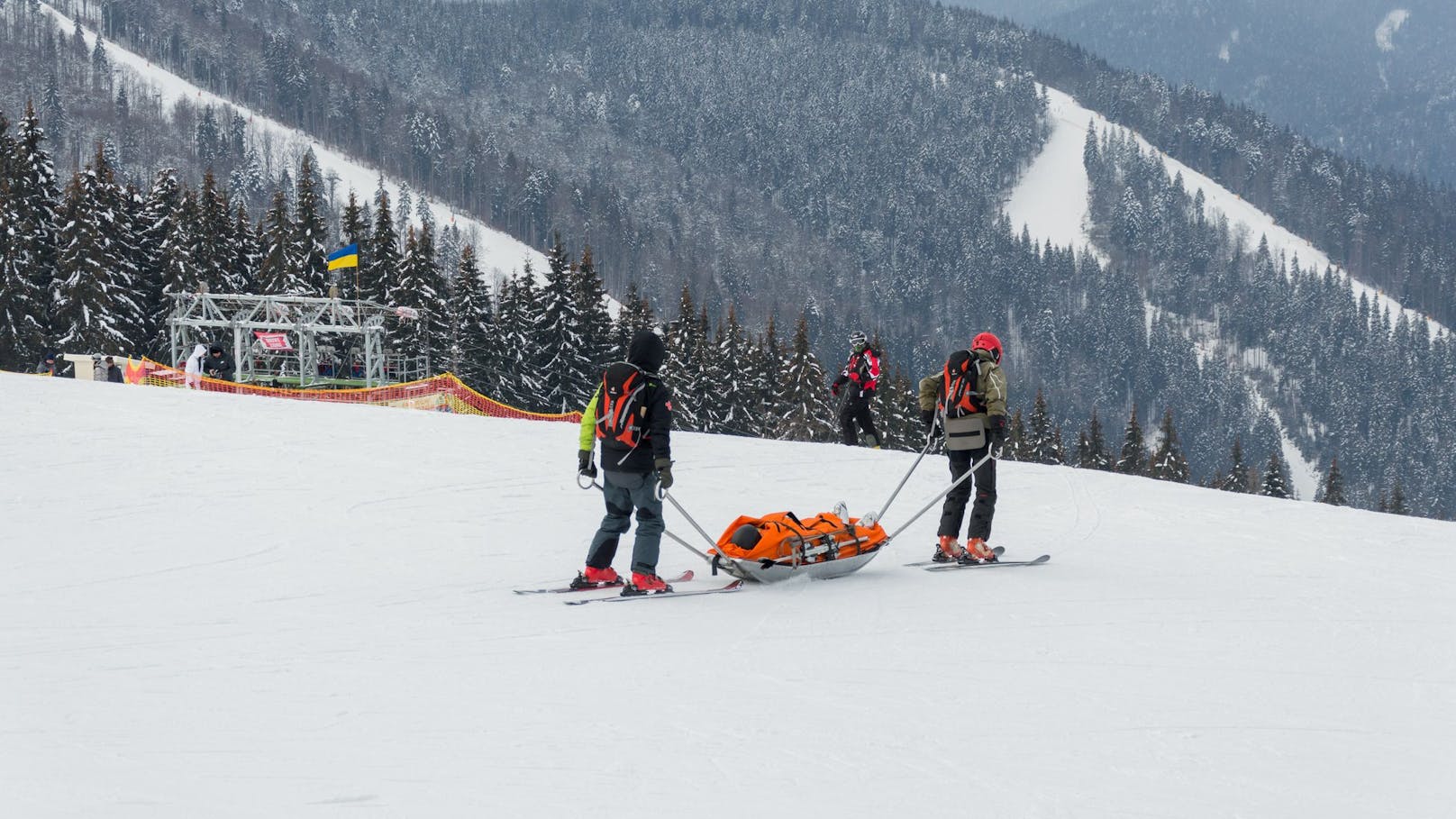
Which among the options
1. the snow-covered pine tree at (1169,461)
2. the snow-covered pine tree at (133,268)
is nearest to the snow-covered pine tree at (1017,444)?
the snow-covered pine tree at (1169,461)

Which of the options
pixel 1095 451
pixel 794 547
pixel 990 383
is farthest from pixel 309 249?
pixel 794 547

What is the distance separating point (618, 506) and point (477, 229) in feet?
590

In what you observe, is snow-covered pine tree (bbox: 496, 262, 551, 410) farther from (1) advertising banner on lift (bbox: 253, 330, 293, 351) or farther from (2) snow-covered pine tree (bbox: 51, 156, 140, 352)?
(2) snow-covered pine tree (bbox: 51, 156, 140, 352)

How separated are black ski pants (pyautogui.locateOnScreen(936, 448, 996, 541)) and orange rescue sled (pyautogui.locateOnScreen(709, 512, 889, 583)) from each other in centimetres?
83

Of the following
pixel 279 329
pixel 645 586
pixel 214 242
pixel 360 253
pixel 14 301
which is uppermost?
pixel 360 253

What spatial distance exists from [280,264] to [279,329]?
39.5 feet

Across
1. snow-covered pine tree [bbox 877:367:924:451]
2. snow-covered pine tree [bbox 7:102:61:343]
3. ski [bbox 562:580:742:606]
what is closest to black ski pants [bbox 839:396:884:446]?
ski [bbox 562:580:742:606]

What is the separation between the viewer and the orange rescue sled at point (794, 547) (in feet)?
27.7

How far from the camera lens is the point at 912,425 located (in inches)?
2104

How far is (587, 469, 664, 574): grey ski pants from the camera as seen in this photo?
8.12 m

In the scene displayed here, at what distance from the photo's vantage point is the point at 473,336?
178 feet

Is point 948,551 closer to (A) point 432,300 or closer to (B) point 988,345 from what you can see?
(B) point 988,345

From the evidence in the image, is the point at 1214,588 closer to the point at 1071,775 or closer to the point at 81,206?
the point at 1071,775

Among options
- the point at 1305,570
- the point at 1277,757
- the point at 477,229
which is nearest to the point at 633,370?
the point at 1277,757
